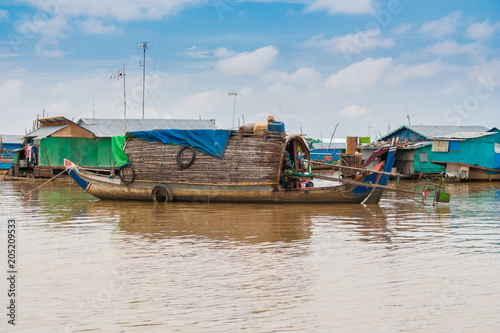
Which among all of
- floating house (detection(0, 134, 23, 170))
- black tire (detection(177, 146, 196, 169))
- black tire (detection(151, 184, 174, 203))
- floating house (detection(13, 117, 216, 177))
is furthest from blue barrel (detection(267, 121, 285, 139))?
floating house (detection(0, 134, 23, 170))

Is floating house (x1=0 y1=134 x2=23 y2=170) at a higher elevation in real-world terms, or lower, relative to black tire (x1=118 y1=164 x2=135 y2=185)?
higher

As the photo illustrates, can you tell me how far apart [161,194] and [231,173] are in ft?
6.74

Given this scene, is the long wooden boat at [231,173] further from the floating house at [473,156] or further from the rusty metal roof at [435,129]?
the rusty metal roof at [435,129]

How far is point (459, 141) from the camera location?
23.2 m

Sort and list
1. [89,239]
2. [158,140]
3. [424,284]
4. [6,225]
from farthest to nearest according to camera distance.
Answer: [158,140]
[6,225]
[89,239]
[424,284]

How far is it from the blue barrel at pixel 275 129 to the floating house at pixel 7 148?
856 inches

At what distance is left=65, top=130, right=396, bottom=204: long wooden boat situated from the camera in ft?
40.1

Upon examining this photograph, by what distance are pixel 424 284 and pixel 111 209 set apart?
8.65m

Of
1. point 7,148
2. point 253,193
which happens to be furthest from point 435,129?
point 7,148

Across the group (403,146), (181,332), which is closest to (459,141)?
(403,146)

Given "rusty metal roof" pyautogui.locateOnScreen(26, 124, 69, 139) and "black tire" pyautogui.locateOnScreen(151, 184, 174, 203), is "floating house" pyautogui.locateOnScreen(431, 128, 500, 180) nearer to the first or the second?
"black tire" pyautogui.locateOnScreen(151, 184, 174, 203)

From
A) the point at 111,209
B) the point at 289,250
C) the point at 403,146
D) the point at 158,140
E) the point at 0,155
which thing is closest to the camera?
the point at 289,250

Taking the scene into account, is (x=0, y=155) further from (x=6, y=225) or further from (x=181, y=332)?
(x=181, y=332)

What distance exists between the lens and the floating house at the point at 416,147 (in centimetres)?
2416
